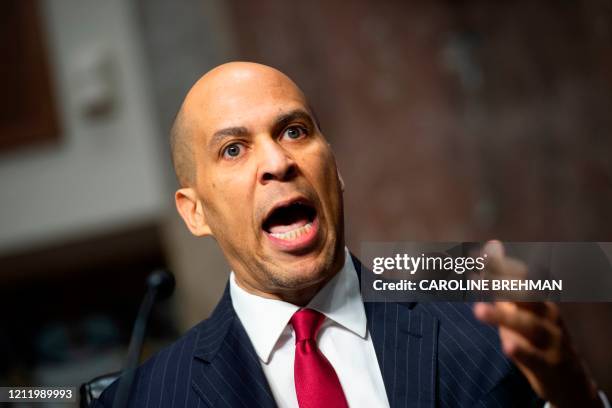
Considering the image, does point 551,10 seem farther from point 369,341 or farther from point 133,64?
point 369,341

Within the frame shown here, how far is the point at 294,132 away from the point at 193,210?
18cm

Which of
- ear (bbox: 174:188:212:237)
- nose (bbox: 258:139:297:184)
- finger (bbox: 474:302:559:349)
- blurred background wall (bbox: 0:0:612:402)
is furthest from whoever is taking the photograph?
blurred background wall (bbox: 0:0:612:402)

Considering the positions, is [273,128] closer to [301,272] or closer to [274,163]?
[274,163]

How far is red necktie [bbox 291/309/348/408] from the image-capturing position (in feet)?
3.50

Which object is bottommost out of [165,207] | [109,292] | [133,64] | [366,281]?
[109,292]

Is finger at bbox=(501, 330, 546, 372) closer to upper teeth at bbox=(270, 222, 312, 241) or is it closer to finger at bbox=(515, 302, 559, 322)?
finger at bbox=(515, 302, 559, 322)

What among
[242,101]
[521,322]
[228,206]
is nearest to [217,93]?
[242,101]

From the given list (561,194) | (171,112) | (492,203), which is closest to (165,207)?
(171,112)

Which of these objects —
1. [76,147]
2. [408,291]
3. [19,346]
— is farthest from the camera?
[76,147]

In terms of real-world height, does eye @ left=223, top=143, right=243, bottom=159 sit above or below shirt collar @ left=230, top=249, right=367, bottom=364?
A: above

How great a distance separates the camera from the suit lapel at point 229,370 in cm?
107

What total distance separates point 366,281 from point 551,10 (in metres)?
2.33

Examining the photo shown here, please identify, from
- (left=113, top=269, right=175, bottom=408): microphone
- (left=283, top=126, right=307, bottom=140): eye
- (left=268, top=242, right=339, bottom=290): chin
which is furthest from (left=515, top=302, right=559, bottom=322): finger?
(left=113, top=269, right=175, bottom=408): microphone

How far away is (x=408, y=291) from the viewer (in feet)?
3.58
